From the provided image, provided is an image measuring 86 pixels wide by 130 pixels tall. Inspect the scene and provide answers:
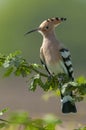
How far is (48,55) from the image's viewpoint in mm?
3164

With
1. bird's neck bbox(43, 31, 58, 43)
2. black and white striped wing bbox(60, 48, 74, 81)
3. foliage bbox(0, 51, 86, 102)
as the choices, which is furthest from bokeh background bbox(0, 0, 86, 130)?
foliage bbox(0, 51, 86, 102)

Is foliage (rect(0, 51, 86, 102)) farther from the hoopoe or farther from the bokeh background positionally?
the bokeh background

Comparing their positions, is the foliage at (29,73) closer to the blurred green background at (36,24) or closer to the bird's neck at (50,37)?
the bird's neck at (50,37)

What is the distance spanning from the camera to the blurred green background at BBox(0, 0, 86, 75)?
66.7 ft

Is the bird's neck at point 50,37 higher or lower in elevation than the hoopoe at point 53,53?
higher

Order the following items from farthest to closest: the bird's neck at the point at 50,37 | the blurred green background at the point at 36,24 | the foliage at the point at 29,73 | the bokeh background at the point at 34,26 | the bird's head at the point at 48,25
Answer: the blurred green background at the point at 36,24, the bokeh background at the point at 34,26, the bird's neck at the point at 50,37, the bird's head at the point at 48,25, the foliage at the point at 29,73

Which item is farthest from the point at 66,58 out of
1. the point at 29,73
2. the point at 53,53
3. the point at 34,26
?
the point at 34,26

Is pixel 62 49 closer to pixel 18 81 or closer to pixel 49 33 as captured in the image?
pixel 49 33

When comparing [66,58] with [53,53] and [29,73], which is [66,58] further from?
[29,73]

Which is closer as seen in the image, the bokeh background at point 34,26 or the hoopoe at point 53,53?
the hoopoe at point 53,53

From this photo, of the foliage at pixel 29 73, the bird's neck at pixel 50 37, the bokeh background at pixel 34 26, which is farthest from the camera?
the bokeh background at pixel 34 26

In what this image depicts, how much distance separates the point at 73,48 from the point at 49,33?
17.5 meters

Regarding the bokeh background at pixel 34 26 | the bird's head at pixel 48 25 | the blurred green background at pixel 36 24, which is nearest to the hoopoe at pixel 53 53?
the bird's head at pixel 48 25

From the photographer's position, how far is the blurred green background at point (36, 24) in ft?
66.7
